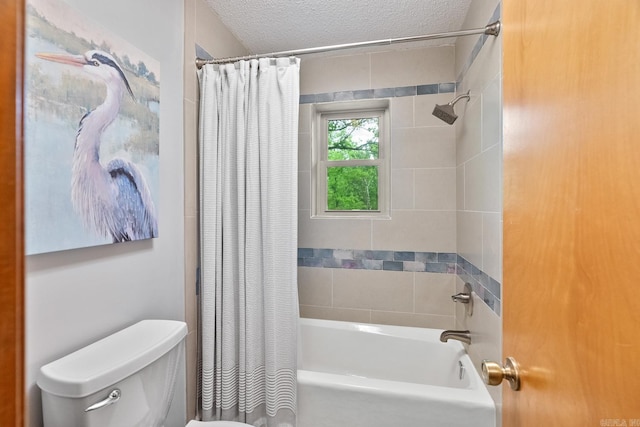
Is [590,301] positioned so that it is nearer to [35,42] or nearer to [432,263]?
[35,42]

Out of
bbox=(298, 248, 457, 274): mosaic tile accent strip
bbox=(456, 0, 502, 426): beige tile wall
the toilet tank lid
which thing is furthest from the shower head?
the toilet tank lid

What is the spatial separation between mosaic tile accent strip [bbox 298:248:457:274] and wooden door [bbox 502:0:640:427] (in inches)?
54.6

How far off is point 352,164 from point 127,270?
1.60 m

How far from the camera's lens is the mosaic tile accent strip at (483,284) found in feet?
3.83

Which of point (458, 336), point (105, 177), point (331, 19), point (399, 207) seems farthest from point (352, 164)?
point (105, 177)

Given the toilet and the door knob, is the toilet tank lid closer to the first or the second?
the toilet

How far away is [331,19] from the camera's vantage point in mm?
1712

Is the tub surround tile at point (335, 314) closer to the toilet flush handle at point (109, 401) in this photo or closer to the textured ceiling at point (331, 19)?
the toilet flush handle at point (109, 401)

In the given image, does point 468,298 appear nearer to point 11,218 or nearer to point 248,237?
point 248,237

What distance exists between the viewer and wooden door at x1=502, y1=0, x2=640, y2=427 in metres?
0.34

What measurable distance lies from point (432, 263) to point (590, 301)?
1.66 m

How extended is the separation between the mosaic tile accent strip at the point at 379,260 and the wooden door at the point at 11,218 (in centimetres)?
190

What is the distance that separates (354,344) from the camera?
1.95m

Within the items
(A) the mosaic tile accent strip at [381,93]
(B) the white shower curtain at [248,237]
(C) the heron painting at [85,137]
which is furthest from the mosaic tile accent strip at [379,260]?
(C) the heron painting at [85,137]
